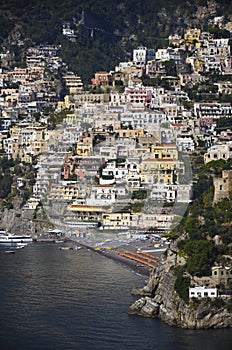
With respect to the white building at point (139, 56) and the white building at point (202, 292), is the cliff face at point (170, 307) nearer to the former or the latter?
the white building at point (202, 292)

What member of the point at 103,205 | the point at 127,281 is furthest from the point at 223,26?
the point at 127,281

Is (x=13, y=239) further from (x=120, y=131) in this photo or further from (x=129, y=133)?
(x=120, y=131)

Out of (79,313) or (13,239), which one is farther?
(13,239)

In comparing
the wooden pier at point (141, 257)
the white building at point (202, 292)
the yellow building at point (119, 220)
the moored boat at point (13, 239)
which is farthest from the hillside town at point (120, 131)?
the white building at point (202, 292)

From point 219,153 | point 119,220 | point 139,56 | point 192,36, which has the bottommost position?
point 119,220

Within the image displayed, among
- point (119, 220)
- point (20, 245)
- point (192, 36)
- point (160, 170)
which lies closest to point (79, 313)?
point (20, 245)

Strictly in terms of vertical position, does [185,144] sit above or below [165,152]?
above

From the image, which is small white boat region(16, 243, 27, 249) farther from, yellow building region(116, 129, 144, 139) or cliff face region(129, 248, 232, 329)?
cliff face region(129, 248, 232, 329)
